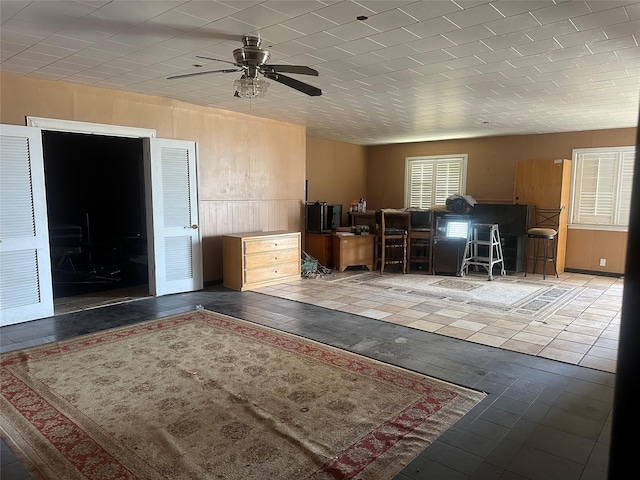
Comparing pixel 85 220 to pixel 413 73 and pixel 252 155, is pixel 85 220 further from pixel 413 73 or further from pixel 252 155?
pixel 413 73

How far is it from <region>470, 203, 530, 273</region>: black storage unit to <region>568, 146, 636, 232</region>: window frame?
100cm

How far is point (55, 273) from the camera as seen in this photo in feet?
22.3

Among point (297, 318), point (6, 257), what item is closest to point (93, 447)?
point (297, 318)

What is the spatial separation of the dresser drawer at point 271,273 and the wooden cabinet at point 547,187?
4218 mm

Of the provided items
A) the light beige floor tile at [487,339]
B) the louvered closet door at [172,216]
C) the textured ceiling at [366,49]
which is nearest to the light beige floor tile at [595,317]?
the light beige floor tile at [487,339]

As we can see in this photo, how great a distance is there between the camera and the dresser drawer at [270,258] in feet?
20.1

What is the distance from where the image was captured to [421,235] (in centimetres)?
757

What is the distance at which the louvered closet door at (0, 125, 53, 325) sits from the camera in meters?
4.28

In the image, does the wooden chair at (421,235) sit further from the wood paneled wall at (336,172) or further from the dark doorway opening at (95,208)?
the dark doorway opening at (95,208)

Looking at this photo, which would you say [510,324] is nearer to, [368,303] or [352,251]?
[368,303]

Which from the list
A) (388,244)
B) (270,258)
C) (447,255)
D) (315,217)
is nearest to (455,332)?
(270,258)

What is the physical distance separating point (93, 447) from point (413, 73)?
3955 millimetres

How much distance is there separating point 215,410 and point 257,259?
3651mm

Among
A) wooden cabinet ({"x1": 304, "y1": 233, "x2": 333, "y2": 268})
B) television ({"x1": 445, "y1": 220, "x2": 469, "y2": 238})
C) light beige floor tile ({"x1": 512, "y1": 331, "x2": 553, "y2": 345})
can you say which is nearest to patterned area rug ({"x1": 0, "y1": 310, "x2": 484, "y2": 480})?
light beige floor tile ({"x1": 512, "y1": 331, "x2": 553, "y2": 345})
